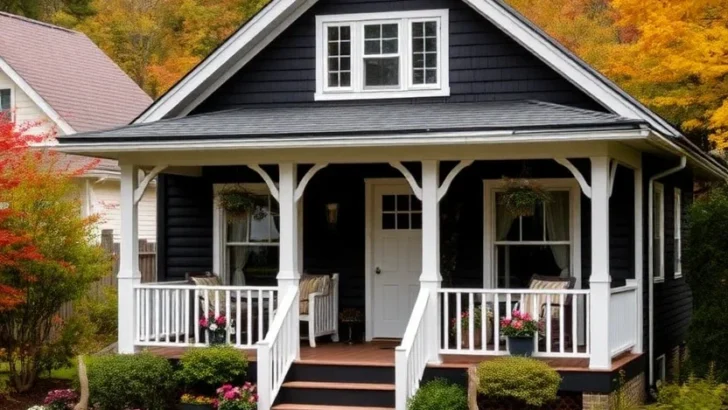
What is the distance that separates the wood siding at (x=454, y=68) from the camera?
51.5 ft

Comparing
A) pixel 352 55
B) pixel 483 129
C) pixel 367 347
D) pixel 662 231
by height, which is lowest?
pixel 367 347

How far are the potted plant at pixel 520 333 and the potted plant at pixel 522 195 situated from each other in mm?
1520

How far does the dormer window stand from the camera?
52.9 feet

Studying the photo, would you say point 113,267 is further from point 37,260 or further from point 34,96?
point 34,96

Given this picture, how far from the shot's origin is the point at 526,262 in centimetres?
1577

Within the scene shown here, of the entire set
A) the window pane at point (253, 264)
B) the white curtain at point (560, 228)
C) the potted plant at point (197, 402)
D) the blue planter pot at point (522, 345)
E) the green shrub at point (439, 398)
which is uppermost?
the white curtain at point (560, 228)

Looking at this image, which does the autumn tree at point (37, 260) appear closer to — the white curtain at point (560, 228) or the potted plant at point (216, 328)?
the potted plant at point (216, 328)

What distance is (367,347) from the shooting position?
→ 1563 cm

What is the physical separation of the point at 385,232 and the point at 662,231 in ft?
13.4

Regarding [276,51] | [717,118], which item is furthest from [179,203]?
[717,118]

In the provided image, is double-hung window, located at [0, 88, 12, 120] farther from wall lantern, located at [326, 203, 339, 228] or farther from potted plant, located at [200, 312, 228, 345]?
potted plant, located at [200, 312, 228, 345]

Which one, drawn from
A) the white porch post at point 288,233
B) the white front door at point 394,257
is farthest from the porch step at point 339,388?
the white front door at point 394,257

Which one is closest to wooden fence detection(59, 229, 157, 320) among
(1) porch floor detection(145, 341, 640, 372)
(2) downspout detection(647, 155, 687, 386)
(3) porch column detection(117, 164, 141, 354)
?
(3) porch column detection(117, 164, 141, 354)

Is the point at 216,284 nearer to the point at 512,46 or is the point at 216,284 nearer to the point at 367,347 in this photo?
the point at 367,347
